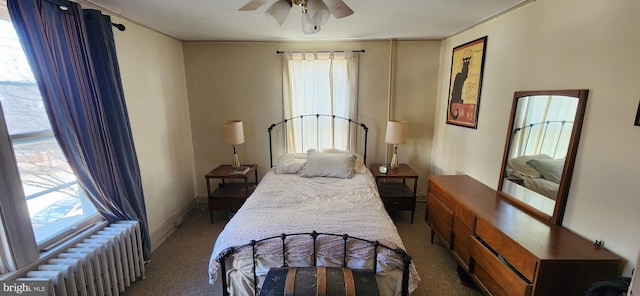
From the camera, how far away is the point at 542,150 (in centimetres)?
181

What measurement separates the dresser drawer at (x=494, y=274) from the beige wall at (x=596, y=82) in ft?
1.62

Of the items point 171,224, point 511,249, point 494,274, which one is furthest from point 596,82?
point 171,224

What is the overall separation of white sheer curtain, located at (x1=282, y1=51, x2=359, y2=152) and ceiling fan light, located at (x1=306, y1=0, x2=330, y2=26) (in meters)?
1.99

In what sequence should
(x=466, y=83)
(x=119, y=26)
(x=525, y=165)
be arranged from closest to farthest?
(x=525, y=165) < (x=119, y=26) < (x=466, y=83)

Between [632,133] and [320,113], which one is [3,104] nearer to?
[320,113]

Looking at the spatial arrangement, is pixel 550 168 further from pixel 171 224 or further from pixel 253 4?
pixel 171 224

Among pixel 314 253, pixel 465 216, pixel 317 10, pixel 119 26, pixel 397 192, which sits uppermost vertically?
pixel 119 26

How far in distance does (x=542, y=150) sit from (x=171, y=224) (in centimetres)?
373

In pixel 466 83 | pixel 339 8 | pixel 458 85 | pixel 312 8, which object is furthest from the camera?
pixel 458 85

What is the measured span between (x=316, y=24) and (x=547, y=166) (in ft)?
6.13

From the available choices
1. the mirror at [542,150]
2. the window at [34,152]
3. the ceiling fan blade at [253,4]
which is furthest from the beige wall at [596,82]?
the window at [34,152]

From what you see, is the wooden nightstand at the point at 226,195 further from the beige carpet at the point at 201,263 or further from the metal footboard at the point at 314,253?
the metal footboard at the point at 314,253

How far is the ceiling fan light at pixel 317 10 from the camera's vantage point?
1.37 m

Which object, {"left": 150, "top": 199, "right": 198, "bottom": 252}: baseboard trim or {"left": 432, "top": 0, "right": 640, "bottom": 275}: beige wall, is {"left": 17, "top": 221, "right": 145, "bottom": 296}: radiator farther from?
{"left": 432, "top": 0, "right": 640, "bottom": 275}: beige wall
